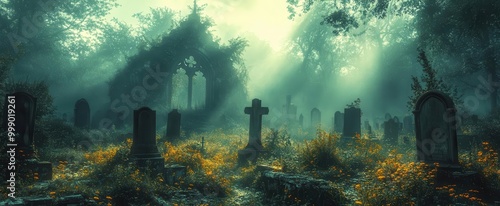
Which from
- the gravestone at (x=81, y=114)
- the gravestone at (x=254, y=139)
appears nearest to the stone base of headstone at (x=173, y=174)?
the gravestone at (x=254, y=139)

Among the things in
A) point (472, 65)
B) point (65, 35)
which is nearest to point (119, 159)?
point (472, 65)

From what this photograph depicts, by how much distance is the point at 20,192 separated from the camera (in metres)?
5.76

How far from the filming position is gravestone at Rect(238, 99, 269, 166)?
11.2 metres

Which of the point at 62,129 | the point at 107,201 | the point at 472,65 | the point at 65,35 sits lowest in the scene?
the point at 107,201

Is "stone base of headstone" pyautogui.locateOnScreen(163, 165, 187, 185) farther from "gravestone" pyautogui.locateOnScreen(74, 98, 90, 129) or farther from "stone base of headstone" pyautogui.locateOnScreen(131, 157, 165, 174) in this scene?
"gravestone" pyautogui.locateOnScreen(74, 98, 90, 129)

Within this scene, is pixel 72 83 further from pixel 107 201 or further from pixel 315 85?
pixel 107 201

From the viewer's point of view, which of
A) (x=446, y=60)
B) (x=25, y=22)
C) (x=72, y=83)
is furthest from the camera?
(x=72, y=83)

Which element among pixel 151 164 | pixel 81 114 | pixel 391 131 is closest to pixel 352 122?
pixel 391 131

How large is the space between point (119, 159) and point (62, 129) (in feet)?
29.2

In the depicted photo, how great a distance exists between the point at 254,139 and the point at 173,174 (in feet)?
13.6

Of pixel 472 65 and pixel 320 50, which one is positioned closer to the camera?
pixel 472 65

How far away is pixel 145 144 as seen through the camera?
9031mm

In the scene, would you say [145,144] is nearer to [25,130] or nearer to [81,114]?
[25,130]

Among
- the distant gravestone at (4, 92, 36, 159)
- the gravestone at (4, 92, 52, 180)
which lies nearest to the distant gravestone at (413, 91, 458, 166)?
the gravestone at (4, 92, 52, 180)
